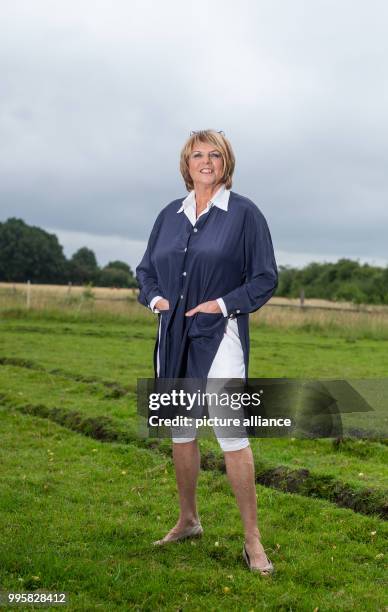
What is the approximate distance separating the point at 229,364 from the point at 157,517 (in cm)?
194

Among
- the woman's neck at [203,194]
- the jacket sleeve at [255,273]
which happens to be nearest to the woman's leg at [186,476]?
the jacket sleeve at [255,273]

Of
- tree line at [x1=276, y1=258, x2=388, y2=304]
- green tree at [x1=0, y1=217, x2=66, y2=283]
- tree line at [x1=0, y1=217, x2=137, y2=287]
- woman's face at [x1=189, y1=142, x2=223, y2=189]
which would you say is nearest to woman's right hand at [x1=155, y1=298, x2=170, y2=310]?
woman's face at [x1=189, y1=142, x2=223, y2=189]

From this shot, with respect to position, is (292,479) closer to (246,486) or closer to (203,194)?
(246,486)

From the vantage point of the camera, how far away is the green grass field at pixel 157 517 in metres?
4.59

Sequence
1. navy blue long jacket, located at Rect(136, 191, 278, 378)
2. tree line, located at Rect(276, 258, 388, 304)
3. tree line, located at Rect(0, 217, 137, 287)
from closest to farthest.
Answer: navy blue long jacket, located at Rect(136, 191, 278, 378)
tree line, located at Rect(276, 258, 388, 304)
tree line, located at Rect(0, 217, 137, 287)

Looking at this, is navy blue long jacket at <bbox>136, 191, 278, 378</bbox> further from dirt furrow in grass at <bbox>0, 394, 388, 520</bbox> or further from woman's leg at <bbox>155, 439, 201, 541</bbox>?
dirt furrow in grass at <bbox>0, 394, 388, 520</bbox>

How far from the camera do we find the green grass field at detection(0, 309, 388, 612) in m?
4.59

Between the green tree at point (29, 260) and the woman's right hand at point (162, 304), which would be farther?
the green tree at point (29, 260)

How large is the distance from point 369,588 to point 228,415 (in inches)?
51.9

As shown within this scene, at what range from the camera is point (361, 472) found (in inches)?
290

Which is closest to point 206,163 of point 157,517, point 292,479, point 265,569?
point 265,569

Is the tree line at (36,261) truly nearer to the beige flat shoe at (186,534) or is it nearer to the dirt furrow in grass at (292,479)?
the dirt furrow in grass at (292,479)

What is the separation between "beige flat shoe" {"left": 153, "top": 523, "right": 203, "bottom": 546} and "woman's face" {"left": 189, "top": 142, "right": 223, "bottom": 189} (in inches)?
91.6

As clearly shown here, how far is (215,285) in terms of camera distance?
475cm
